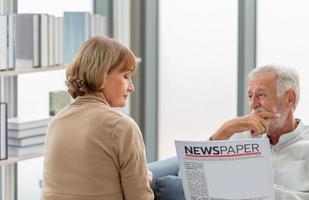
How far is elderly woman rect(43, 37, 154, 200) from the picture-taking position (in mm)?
2674

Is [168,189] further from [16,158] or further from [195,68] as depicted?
[195,68]

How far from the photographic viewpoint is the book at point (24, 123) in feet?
13.3

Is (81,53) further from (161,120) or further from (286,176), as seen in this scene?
(161,120)

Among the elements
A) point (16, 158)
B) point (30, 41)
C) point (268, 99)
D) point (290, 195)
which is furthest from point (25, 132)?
point (290, 195)

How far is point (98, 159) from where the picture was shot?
8.77 feet

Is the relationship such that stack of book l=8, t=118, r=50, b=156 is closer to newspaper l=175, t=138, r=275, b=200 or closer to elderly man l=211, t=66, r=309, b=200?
elderly man l=211, t=66, r=309, b=200

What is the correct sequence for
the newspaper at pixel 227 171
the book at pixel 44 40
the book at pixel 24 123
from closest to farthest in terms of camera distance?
the newspaper at pixel 227 171 → the book at pixel 24 123 → the book at pixel 44 40

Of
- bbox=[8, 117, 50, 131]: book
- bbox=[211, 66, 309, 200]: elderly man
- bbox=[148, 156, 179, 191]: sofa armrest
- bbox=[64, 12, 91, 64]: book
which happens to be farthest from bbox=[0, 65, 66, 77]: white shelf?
bbox=[211, 66, 309, 200]: elderly man

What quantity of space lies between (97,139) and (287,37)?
2190 millimetres

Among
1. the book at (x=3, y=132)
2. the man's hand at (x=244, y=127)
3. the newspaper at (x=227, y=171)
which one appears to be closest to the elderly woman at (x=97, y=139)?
the newspaper at (x=227, y=171)

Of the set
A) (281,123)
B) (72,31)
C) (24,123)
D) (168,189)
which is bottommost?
(168,189)

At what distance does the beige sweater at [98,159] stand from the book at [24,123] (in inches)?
52.9

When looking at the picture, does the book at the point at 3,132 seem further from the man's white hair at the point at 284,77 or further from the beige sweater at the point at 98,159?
the man's white hair at the point at 284,77

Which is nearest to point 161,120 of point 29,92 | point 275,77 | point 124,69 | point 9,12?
point 29,92
